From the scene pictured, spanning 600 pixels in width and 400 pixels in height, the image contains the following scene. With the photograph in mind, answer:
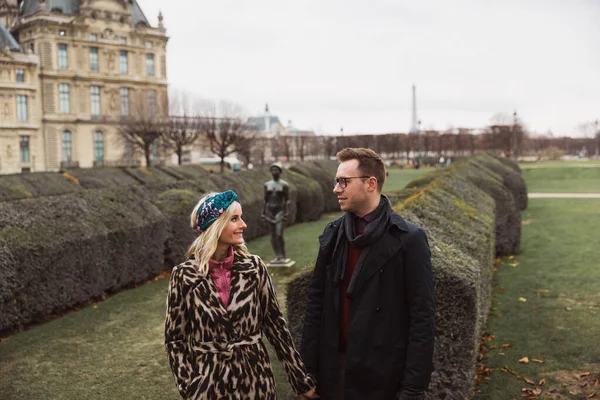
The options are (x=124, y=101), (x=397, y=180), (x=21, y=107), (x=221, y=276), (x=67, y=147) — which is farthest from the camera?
(x=124, y=101)

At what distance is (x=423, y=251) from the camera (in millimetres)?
3232

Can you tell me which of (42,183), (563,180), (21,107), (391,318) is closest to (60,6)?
(21,107)

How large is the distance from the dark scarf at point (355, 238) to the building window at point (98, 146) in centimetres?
6248

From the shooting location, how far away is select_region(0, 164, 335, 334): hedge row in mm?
8164

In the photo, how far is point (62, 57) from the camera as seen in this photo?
59.8 metres

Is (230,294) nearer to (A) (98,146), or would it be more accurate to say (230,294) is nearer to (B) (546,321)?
(B) (546,321)

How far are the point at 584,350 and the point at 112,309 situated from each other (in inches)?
256

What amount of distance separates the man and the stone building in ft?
174

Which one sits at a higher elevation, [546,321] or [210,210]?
[210,210]

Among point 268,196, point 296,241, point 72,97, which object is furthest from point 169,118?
point 268,196

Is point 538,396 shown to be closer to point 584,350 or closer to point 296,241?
point 584,350

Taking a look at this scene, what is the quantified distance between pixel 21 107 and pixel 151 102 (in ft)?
38.7

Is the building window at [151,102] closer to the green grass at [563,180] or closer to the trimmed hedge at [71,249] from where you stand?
the green grass at [563,180]

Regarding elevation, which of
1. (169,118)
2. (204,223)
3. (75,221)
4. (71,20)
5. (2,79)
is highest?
(71,20)
